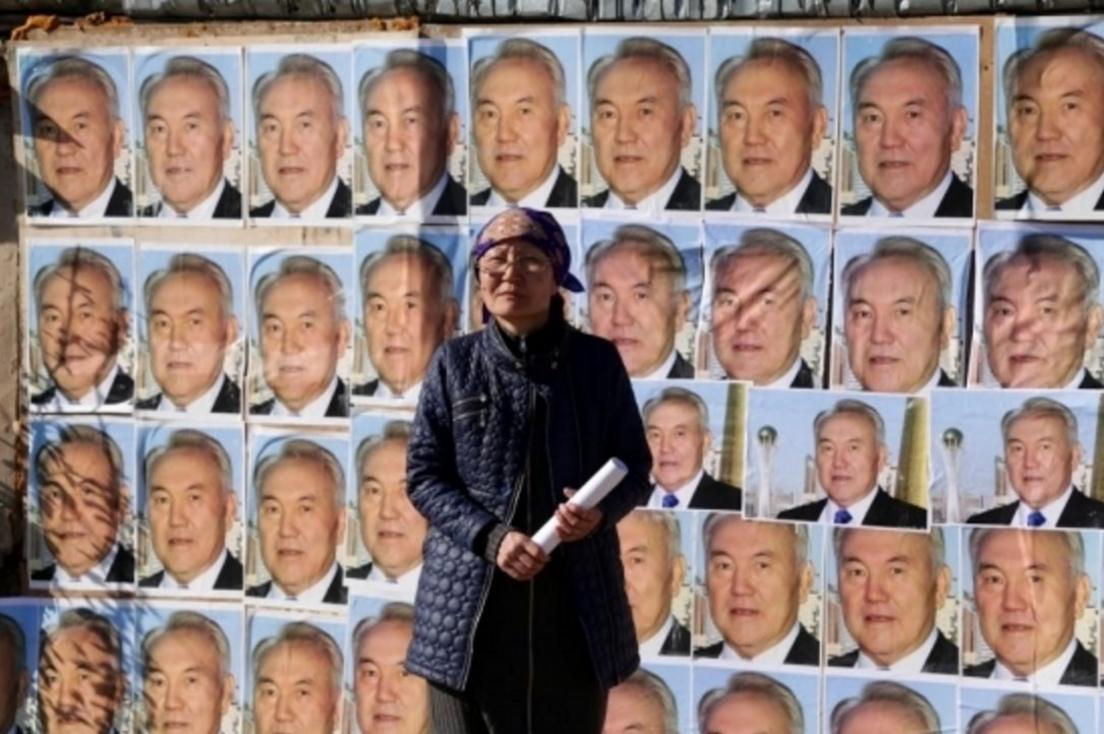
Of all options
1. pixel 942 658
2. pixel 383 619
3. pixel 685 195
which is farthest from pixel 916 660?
pixel 383 619

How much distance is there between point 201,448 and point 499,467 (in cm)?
181

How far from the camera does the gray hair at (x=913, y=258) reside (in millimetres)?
5188

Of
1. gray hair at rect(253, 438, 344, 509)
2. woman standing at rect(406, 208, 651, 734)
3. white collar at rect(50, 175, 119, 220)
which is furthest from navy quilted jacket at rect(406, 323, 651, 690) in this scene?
white collar at rect(50, 175, 119, 220)

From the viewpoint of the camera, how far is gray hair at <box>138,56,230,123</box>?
5684mm

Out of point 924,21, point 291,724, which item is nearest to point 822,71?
point 924,21

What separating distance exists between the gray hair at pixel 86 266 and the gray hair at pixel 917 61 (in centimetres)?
219

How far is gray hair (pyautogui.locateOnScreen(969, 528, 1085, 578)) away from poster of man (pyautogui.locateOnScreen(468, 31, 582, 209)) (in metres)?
1.40

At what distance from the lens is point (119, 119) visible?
578cm

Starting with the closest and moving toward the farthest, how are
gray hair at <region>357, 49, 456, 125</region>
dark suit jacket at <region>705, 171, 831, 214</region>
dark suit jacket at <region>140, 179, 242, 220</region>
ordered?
dark suit jacket at <region>705, 171, 831, 214</region> < gray hair at <region>357, 49, 456, 125</region> < dark suit jacket at <region>140, 179, 242, 220</region>

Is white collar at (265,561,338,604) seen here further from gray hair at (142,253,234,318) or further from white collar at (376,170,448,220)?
white collar at (376,170,448,220)

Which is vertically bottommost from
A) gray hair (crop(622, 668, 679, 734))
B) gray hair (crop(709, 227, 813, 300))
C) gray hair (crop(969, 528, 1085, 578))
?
gray hair (crop(622, 668, 679, 734))

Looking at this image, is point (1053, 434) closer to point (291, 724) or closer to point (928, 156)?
point (928, 156)

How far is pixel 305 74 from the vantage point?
18.4 feet

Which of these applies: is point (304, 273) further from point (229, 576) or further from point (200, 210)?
point (229, 576)
